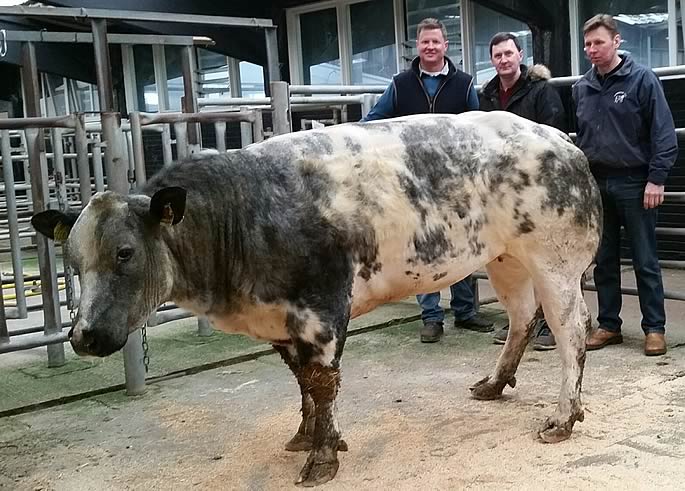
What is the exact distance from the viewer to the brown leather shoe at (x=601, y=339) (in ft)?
15.9

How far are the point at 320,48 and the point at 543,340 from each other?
6.66 meters

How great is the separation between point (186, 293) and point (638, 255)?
108 inches

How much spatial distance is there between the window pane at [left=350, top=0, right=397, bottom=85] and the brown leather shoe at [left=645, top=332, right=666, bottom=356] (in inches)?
232

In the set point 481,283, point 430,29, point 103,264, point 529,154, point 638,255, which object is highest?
point 430,29

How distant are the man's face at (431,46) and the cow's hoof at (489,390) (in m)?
1.97

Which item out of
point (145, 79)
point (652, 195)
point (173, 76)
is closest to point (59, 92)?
point (145, 79)

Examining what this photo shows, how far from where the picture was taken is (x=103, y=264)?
289 cm

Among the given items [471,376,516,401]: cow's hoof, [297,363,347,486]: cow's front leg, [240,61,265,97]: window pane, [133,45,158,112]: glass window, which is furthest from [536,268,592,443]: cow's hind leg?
[133,45,158,112]: glass window

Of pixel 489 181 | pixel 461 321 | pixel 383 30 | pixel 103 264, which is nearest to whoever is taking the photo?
pixel 103 264

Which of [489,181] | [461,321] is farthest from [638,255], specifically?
[489,181]

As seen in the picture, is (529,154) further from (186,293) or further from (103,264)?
(103,264)

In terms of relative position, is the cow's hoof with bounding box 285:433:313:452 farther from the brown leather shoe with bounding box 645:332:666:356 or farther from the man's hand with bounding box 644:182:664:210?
the man's hand with bounding box 644:182:664:210

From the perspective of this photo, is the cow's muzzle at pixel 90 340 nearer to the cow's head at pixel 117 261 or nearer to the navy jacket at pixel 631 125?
the cow's head at pixel 117 261

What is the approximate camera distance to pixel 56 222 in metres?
3.08
